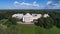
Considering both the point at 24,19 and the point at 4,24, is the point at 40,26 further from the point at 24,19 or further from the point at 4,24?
the point at 4,24

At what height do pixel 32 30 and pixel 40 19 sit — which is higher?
pixel 40 19

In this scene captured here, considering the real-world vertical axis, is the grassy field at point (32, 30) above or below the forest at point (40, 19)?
below

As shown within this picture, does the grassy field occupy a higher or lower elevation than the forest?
lower

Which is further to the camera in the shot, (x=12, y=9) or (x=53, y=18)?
(x=53, y=18)

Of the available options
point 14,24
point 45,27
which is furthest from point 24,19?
point 45,27

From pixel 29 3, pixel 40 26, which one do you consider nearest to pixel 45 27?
pixel 40 26

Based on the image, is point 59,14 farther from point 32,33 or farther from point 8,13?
point 8,13

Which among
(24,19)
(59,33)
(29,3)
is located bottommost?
(59,33)

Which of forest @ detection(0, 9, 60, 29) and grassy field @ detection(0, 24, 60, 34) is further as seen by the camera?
grassy field @ detection(0, 24, 60, 34)

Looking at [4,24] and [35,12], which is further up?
[35,12]

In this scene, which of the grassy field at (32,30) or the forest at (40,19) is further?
the grassy field at (32,30)
